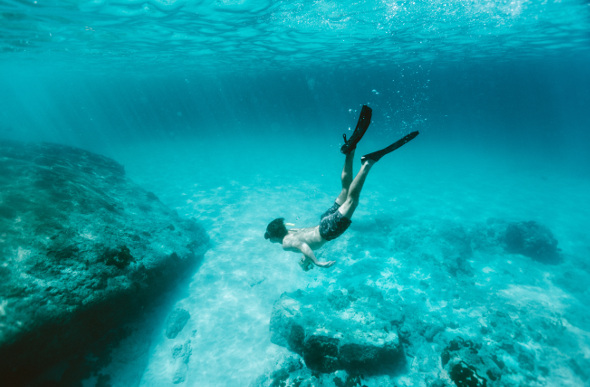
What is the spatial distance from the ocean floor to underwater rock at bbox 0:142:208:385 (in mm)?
1509

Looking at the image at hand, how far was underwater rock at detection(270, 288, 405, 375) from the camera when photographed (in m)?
6.71

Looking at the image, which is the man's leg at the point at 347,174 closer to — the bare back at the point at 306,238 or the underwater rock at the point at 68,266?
the bare back at the point at 306,238

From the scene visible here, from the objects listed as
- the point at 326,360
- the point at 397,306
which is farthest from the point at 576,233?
the point at 326,360

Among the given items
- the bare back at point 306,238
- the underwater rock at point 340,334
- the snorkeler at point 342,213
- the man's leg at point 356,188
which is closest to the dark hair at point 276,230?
the snorkeler at point 342,213

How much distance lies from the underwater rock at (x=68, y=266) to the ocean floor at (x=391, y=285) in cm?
151

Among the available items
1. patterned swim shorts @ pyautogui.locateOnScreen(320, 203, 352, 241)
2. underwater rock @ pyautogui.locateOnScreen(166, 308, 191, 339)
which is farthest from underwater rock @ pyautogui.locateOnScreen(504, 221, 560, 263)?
underwater rock @ pyautogui.locateOnScreen(166, 308, 191, 339)

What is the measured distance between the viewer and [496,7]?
47.1 feet

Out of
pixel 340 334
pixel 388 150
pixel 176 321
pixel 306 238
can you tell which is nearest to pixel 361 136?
pixel 388 150

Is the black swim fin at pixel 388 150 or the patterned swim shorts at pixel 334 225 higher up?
the black swim fin at pixel 388 150

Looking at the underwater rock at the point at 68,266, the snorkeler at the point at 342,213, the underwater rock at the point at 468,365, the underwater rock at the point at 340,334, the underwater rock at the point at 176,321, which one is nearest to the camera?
the snorkeler at the point at 342,213

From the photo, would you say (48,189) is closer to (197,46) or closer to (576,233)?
(197,46)

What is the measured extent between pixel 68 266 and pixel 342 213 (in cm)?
647

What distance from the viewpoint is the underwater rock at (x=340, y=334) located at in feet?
22.0

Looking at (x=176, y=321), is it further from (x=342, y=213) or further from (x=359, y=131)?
(x=359, y=131)
